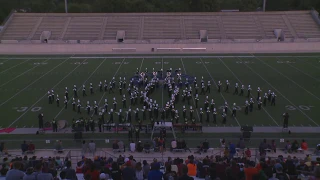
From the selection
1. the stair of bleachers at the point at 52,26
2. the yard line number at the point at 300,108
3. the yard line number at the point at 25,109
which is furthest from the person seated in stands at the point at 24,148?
the stair of bleachers at the point at 52,26

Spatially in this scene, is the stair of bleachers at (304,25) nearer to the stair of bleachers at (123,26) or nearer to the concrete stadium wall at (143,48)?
the concrete stadium wall at (143,48)

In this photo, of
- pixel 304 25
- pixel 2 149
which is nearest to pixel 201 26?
pixel 304 25

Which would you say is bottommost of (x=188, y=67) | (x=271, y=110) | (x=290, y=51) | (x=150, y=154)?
(x=150, y=154)

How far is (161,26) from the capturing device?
40.4 metres

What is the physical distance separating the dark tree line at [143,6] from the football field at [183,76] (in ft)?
78.5

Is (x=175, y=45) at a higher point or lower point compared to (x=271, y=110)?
higher

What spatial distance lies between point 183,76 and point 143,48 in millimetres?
13127

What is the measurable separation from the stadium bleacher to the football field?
30.4 feet

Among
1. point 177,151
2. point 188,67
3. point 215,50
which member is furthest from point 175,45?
point 177,151

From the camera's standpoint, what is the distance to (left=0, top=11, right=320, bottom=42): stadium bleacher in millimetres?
38094

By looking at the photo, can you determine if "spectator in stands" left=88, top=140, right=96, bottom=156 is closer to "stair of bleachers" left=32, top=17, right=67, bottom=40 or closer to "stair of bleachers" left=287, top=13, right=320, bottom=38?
"stair of bleachers" left=32, top=17, right=67, bottom=40

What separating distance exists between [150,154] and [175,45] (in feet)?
77.5

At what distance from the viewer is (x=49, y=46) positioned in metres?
32.3

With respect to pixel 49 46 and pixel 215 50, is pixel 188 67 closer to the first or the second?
pixel 215 50
